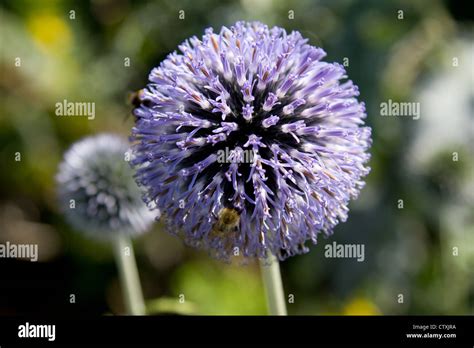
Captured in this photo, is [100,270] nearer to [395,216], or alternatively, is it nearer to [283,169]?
[395,216]

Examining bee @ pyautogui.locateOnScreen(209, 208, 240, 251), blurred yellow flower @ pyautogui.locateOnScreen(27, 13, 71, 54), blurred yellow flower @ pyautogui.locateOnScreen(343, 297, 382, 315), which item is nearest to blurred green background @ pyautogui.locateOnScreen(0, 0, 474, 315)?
blurred yellow flower @ pyautogui.locateOnScreen(343, 297, 382, 315)

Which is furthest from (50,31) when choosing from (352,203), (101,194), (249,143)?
(249,143)

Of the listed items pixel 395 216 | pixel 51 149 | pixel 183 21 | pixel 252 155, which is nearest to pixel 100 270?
pixel 51 149

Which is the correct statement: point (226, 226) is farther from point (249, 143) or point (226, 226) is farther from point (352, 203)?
point (352, 203)

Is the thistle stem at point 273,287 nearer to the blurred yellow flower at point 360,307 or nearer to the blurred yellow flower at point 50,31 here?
the blurred yellow flower at point 360,307

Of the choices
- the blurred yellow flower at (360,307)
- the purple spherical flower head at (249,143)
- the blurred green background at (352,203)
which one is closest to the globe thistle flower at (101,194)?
the purple spherical flower head at (249,143)

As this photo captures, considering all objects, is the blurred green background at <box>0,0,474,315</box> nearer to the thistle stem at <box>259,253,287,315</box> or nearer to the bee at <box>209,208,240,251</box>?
the thistle stem at <box>259,253,287,315</box>
